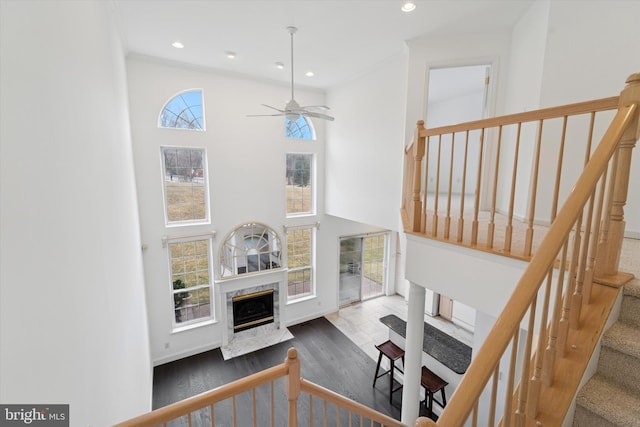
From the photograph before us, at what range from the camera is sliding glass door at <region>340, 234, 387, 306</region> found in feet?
27.1

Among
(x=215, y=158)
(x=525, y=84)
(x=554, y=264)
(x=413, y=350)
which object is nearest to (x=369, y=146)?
(x=525, y=84)

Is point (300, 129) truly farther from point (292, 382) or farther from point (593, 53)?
point (292, 382)

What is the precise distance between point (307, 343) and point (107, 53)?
20.6ft

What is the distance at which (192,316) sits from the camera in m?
6.14

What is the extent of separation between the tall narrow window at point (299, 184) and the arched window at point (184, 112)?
211 centimetres

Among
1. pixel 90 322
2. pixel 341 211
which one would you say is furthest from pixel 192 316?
pixel 90 322

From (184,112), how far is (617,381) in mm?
6418

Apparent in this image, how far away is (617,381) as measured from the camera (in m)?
1.34

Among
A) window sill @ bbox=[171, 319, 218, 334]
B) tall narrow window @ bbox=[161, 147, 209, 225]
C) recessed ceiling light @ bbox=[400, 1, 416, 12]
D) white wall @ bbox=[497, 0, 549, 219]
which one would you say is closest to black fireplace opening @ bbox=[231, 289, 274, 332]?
window sill @ bbox=[171, 319, 218, 334]

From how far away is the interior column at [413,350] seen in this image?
2844 mm

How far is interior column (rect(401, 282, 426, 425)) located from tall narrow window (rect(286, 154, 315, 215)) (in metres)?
4.45

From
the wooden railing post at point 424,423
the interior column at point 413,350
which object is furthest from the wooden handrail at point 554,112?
the wooden railing post at point 424,423

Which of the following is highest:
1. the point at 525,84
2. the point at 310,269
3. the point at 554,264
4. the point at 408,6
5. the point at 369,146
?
the point at 408,6

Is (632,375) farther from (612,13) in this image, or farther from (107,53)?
(107,53)
